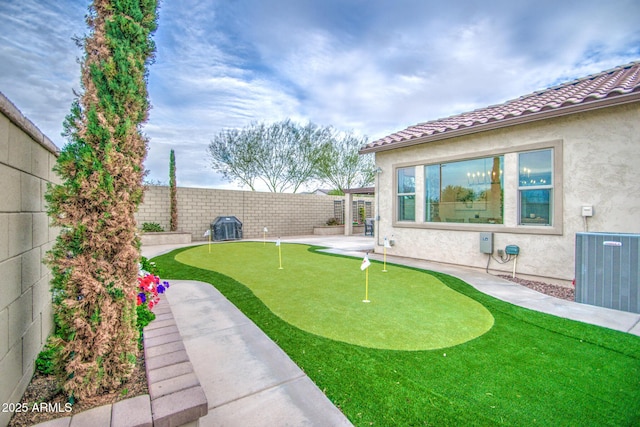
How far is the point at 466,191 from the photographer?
7363 millimetres

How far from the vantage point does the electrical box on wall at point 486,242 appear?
670cm

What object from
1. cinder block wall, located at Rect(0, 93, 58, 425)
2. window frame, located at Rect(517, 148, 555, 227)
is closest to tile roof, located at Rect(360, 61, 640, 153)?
window frame, located at Rect(517, 148, 555, 227)

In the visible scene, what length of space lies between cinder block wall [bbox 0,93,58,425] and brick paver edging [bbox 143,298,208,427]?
683mm

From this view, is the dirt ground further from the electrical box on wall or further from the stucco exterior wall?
the stucco exterior wall

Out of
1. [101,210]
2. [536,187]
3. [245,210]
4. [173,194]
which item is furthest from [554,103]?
[173,194]

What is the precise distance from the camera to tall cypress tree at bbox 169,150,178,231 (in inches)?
512

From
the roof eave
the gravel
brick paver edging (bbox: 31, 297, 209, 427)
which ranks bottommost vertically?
the gravel

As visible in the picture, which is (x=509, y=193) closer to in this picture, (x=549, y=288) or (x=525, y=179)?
(x=525, y=179)

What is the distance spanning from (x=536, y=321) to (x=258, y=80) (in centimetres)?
1196

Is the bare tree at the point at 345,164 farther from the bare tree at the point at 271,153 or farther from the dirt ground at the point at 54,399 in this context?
the dirt ground at the point at 54,399

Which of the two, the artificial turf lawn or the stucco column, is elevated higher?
the stucco column

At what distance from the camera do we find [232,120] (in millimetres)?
19812

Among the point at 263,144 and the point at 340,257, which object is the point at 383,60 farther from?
the point at 263,144

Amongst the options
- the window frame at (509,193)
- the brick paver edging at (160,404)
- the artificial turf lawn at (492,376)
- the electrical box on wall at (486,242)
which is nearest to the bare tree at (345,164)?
the window frame at (509,193)
